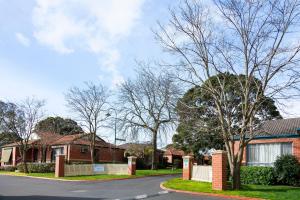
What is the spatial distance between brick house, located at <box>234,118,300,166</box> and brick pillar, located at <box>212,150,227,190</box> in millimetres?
5753

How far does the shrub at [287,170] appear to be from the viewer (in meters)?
25.7

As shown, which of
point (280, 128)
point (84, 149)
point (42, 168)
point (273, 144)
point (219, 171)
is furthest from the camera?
point (84, 149)

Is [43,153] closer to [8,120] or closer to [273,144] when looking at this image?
[8,120]

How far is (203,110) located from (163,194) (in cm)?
867

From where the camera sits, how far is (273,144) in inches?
1163

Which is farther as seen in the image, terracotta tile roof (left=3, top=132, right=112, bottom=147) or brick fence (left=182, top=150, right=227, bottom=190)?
terracotta tile roof (left=3, top=132, right=112, bottom=147)

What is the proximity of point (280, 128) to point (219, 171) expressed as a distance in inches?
409

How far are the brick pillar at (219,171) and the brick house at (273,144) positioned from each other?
5.75 metres

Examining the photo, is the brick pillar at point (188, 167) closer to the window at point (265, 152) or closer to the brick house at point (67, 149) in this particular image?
the window at point (265, 152)

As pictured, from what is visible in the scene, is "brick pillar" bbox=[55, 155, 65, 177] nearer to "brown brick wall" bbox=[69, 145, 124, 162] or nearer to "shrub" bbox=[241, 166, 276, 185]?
"shrub" bbox=[241, 166, 276, 185]

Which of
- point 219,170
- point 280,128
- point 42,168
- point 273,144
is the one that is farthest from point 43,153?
point 219,170

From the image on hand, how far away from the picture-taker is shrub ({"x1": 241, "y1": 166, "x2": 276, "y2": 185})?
26422 mm

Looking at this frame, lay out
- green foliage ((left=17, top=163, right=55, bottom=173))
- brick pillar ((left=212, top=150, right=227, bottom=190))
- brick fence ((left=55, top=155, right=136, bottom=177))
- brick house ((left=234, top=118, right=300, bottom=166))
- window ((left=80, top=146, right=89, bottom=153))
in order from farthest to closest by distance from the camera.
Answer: window ((left=80, top=146, right=89, bottom=153)) → green foliage ((left=17, top=163, right=55, bottom=173)) → brick fence ((left=55, top=155, right=136, bottom=177)) → brick house ((left=234, top=118, right=300, bottom=166)) → brick pillar ((left=212, top=150, right=227, bottom=190))

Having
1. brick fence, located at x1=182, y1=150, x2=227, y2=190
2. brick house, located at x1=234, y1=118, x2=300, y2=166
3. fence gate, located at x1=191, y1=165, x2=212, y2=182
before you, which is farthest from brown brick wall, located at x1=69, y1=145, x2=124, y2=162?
brick fence, located at x1=182, y1=150, x2=227, y2=190
